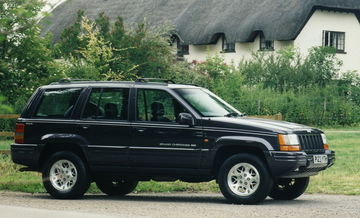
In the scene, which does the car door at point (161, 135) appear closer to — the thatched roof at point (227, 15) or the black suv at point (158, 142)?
the black suv at point (158, 142)

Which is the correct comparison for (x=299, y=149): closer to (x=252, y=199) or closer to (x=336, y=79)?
(x=252, y=199)

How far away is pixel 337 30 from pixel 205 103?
35.3m

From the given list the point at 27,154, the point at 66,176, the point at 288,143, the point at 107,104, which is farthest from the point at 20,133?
the point at 288,143

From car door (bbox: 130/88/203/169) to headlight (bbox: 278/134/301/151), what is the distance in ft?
3.94

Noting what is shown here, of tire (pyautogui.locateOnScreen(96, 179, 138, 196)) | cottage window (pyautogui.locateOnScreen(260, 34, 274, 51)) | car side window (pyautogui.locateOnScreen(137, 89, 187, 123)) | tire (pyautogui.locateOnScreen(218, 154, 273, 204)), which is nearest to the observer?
tire (pyautogui.locateOnScreen(218, 154, 273, 204))

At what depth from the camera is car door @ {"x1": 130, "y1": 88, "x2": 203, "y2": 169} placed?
498 inches

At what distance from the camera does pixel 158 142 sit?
42.2 feet

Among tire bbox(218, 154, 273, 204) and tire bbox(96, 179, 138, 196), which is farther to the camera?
tire bbox(96, 179, 138, 196)

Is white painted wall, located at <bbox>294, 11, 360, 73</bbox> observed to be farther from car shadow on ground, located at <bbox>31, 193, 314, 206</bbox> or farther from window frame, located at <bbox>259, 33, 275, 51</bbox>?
car shadow on ground, located at <bbox>31, 193, 314, 206</bbox>

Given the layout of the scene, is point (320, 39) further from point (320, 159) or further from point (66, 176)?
point (66, 176)

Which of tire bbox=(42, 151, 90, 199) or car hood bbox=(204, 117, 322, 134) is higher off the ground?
car hood bbox=(204, 117, 322, 134)

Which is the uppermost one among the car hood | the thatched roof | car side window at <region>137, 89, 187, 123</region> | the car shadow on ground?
the thatched roof

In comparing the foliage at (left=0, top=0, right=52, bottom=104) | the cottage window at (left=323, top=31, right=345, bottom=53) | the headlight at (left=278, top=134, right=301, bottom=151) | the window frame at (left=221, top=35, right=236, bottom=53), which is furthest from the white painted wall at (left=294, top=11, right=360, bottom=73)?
the headlight at (left=278, top=134, right=301, bottom=151)

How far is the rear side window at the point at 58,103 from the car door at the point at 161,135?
1.11 meters
